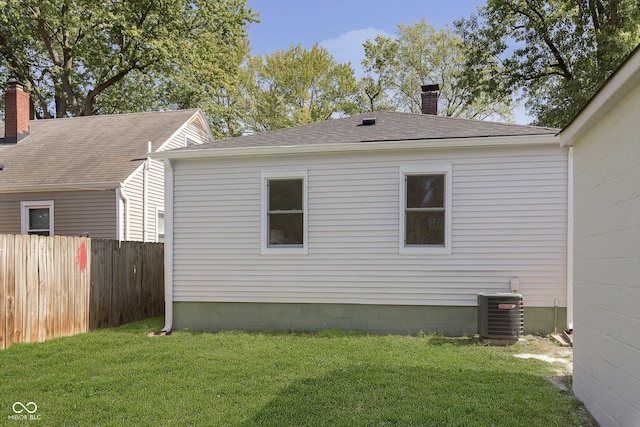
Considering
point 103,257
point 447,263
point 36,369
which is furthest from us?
point 103,257

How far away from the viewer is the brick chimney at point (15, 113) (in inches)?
549

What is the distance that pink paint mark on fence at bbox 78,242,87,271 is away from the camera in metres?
7.76

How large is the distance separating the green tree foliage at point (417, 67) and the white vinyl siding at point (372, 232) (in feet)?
62.3

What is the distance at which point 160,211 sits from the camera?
13031 millimetres

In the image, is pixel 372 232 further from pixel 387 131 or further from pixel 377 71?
pixel 377 71

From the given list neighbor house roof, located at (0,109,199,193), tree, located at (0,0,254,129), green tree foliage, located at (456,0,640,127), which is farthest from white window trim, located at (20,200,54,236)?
green tree foliage, located at (456,0,640,127)

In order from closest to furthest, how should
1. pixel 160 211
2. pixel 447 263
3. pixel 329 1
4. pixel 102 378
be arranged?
pixel 102 378 < pixel 447 263 < pixel 160 211 < pixel 329 1

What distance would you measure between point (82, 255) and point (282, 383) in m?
5.00

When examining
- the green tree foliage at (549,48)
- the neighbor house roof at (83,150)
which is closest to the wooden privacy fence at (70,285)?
the neighbor house roof at (83,150)

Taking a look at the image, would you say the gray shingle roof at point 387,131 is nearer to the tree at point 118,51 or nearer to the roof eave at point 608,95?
the roof eave at point 608,95

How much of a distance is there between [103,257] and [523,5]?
18.5m

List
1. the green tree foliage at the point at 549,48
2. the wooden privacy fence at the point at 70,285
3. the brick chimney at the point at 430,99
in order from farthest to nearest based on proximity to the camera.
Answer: the green tree foliage at the point at 549,48
the brick chimney at the point at 430,99
the wooden privacy fence at the point at 70,285

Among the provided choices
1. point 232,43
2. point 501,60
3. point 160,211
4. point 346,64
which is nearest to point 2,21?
point 232,43

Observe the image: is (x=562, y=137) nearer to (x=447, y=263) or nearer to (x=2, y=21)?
(x=447, y=263)
